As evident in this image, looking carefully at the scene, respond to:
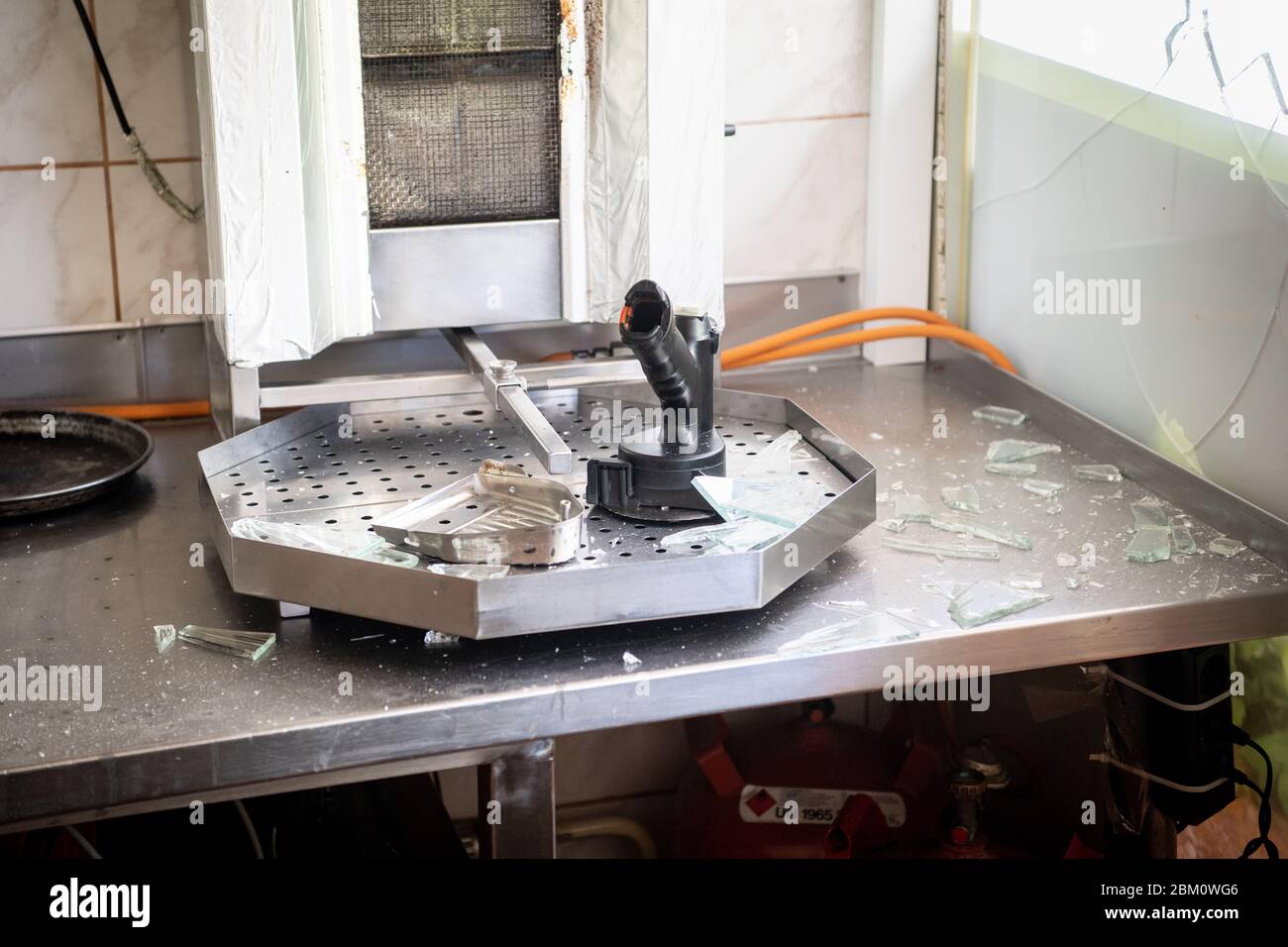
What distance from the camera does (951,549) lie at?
1245 millimetres

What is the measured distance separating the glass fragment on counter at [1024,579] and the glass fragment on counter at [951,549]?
38mm

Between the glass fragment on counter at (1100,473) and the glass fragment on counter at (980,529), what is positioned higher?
the glass fragment on counter at (1100,473)

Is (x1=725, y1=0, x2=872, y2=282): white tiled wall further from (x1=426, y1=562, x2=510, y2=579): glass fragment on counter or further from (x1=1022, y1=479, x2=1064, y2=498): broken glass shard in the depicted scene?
(x1=426, y1=562, x2=510, y2=579): glass fragment on counter

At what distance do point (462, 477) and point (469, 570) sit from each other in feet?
0.75

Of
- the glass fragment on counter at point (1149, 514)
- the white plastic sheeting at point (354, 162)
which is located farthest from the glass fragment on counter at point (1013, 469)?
the white plastic sheeting at point (354, 162)

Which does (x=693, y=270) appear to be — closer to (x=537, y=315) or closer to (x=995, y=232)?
(x=537, y=315)

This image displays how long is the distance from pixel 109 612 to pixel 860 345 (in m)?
1.04

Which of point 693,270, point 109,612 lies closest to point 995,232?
point 693,270

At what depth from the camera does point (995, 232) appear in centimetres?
168

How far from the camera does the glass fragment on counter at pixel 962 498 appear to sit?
1334 millimetres

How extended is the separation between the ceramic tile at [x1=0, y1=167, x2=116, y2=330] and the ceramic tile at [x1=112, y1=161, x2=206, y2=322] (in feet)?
0.06

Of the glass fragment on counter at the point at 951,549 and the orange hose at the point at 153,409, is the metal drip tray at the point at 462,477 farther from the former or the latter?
the orange hose at the point at 153,409

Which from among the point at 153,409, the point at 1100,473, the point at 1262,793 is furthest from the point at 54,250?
the point at 1262,793

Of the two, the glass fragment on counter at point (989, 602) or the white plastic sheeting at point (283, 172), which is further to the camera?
the white plastic sheeting at point (283, 172)
